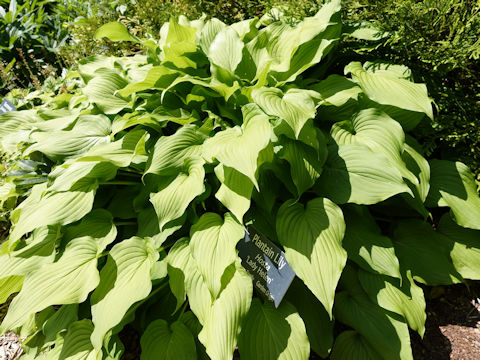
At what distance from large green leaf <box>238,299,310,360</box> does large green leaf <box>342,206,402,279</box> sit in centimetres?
45

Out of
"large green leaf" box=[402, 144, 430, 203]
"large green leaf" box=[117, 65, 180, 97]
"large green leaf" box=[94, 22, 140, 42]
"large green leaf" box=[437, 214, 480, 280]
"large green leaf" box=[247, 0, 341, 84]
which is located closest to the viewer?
"large green leaf" box=[402, 144, 430, 203]

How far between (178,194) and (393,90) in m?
1.35

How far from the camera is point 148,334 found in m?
1.78

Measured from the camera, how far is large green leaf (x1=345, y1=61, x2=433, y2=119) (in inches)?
74.2

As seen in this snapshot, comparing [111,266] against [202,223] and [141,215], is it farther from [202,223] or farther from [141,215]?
[202,223]

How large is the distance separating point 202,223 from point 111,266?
1.67ft

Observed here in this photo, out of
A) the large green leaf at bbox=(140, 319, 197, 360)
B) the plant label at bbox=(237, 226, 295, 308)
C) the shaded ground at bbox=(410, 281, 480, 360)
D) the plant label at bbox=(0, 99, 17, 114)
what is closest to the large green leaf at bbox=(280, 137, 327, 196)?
the plant label at bbox=(237, 226, 295, 308)

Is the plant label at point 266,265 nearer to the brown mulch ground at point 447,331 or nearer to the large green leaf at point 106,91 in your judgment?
→ the brown mulch ground at point 447,331

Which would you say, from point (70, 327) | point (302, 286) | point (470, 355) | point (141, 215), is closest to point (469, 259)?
point (470, 355)

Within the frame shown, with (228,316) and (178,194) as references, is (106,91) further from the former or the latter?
(228,316)

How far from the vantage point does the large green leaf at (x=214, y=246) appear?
5.16 ft

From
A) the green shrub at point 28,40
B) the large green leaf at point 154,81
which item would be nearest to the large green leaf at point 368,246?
the large green leaf at point 154,81

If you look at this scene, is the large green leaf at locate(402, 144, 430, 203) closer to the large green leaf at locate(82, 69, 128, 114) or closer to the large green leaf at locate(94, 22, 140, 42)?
the large green leaf at locate(82, 69, 128, 114)

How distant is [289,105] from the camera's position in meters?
1.74
